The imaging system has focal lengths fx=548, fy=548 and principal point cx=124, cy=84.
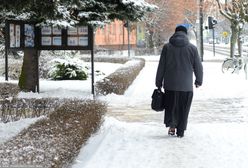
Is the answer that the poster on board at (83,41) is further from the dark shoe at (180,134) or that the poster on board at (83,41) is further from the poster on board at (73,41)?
the dark shoe at (180,134)

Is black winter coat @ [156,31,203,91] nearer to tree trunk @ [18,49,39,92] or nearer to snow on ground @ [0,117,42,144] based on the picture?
snow on ground @ [0,117,42,144]

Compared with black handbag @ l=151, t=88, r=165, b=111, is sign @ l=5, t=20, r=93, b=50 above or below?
above

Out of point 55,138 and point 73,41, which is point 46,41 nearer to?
point 73,41

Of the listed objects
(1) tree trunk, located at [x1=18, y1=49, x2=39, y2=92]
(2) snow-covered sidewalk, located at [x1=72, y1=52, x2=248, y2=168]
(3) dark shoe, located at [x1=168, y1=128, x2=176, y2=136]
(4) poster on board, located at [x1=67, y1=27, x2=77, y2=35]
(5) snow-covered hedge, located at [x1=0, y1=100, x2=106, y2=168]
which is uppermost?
(4) poster on board, located at [x1=67, y1=27, x2=77, y2=35]

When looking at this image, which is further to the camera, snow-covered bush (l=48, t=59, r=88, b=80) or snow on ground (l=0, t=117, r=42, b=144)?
snow-covered bush (l=48, t=59, r=88, b=80)

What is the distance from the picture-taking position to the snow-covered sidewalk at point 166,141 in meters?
7.07

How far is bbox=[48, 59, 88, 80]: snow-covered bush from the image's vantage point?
855 inches

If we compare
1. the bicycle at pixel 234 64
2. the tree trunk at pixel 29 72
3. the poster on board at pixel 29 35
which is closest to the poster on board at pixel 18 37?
the poster on board at pixel 29 35

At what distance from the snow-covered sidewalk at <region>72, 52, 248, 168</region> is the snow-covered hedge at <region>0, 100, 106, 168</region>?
38 cm

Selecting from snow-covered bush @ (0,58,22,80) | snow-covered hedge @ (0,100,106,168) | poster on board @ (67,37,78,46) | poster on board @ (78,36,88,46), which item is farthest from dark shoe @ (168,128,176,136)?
snow-covered bush @ (0,58,22,80)

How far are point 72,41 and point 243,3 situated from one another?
22.4 meters

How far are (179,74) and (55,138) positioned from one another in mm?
2828

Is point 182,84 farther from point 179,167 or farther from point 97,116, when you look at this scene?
point 179,167

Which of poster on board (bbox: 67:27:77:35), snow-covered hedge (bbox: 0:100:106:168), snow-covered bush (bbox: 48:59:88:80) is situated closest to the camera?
snow-covered hedge (bbox: 0:100:106:168)
